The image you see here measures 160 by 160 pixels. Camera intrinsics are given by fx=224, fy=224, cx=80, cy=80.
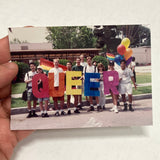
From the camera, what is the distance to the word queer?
1.03 m

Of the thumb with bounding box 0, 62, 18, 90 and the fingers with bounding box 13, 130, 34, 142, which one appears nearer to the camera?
the thumb with bounding box 0, 62, 18, 90

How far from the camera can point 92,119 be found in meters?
1.04

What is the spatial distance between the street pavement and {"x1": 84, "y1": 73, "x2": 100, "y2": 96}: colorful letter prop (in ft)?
0.24

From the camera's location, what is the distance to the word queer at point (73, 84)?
1.03m

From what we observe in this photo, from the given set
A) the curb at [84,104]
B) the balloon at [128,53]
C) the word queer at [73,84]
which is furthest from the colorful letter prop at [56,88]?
the balloon at [128,53]

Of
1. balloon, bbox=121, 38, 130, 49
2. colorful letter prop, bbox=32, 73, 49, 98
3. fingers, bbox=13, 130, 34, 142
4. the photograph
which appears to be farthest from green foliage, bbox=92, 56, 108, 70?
fingers, bbox=13, 130, 34, 142

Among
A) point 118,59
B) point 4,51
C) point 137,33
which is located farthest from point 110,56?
point 4,51

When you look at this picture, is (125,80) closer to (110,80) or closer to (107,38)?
(110,80)

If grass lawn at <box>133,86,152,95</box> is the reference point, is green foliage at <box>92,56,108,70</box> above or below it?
above

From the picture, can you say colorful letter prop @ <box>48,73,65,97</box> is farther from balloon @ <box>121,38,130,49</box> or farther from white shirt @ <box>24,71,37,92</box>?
balloon @ <box>121,38,130,49</box>

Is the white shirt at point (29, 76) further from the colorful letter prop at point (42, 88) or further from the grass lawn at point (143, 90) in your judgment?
the grass lawn at point (143, 90)

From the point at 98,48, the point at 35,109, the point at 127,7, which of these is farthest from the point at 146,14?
the point at 35,109

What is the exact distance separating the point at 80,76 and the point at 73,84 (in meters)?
0.05

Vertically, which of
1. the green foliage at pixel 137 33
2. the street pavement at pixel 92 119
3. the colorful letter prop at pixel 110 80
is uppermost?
the green foliage at pixel 137 33
